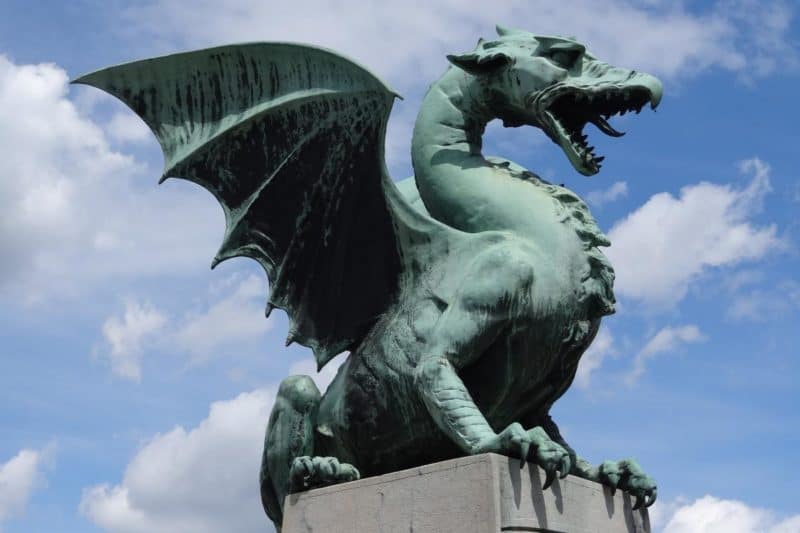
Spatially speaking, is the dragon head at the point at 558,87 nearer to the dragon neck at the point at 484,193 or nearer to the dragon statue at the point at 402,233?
the dragon statue at the point at 402,233

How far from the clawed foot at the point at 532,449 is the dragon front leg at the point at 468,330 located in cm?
23

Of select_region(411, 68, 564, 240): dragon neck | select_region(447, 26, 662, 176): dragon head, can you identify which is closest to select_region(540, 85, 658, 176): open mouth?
select_region(447, 26, 662, 176): dragon head

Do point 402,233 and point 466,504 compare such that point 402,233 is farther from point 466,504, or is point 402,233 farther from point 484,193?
point 466,504

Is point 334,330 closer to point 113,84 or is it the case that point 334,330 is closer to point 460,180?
point 460,180

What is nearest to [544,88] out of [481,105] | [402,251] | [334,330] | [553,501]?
[481,105]

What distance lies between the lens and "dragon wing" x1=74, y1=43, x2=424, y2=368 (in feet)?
19.0

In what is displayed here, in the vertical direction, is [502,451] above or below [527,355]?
below

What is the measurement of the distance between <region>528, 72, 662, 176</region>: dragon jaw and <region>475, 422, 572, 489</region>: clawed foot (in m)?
1.82

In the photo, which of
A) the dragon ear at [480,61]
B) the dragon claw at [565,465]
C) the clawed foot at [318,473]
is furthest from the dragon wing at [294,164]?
the dragon claw at [565,465]

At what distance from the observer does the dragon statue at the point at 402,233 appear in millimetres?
5176

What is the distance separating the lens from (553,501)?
464 cm

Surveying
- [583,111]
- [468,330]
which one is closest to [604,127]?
[583,111]

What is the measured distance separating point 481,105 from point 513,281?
133 centimetres

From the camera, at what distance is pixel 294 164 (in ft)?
19.9
